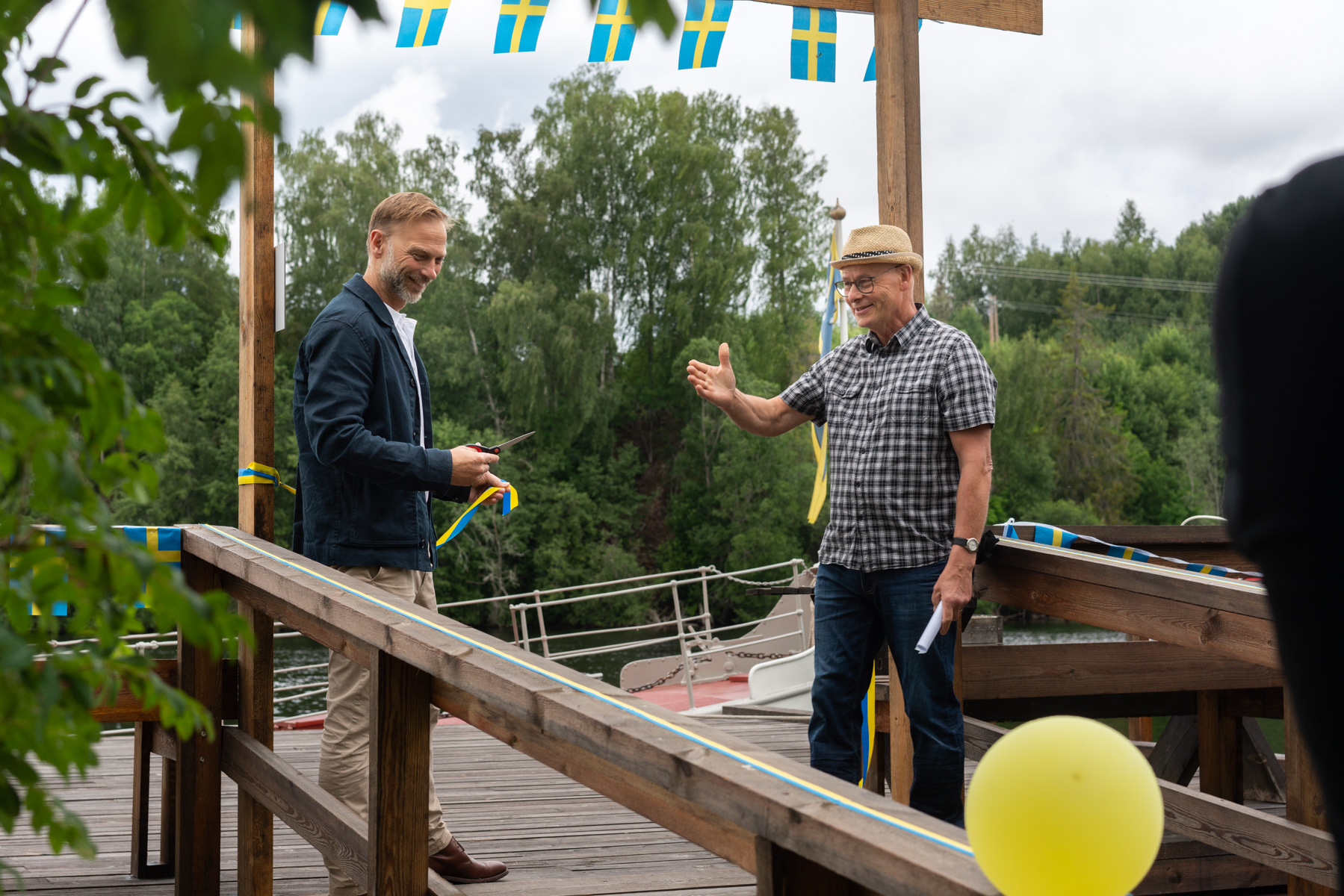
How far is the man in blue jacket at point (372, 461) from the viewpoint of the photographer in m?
2.43

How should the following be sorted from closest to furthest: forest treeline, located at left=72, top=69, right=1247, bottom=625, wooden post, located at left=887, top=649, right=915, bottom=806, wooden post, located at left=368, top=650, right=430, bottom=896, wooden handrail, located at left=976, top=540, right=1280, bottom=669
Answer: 1. wooden post, located at left=368, top=650, right=430, bottom=896
2. wooden handrail, located at left=976, top=540, right=1280, bottom=669
3. wooden post, located at left=887, top=649, right=915, bottom=806
4. forest treeline, located at left=72, top=69, right=1247, bottom=625

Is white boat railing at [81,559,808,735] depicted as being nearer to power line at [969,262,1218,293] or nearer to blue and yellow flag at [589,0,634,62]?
blue and yellow flag at [589,0,634,62]

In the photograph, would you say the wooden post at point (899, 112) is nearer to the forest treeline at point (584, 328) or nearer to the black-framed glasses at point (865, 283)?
the black-framed glasses at point (865, 283)

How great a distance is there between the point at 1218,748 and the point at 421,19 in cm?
340

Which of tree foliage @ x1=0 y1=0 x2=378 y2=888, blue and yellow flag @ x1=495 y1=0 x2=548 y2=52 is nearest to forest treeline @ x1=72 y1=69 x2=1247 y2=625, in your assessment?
blue and yellow flag @ x1=495 y1=0 x2=548 y2=52

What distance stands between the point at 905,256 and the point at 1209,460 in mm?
36774

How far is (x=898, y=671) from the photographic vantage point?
2734mm

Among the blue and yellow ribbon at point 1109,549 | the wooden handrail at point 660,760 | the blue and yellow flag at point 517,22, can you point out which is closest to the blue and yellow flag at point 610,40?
the blue and yellow flag at point 517,22

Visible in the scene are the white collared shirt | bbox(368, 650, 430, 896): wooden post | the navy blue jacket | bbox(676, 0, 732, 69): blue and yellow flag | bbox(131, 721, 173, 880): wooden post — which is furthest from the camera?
bbox(676, 0, 732, 69): blue and yellow flag

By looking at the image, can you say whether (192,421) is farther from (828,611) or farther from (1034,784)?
(1034,784)

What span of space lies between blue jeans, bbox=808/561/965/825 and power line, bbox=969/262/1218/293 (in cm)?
5034

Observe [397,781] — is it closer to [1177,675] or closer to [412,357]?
[412,357]

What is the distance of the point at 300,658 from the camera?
72.2 ft

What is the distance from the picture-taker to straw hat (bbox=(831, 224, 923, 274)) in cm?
284
